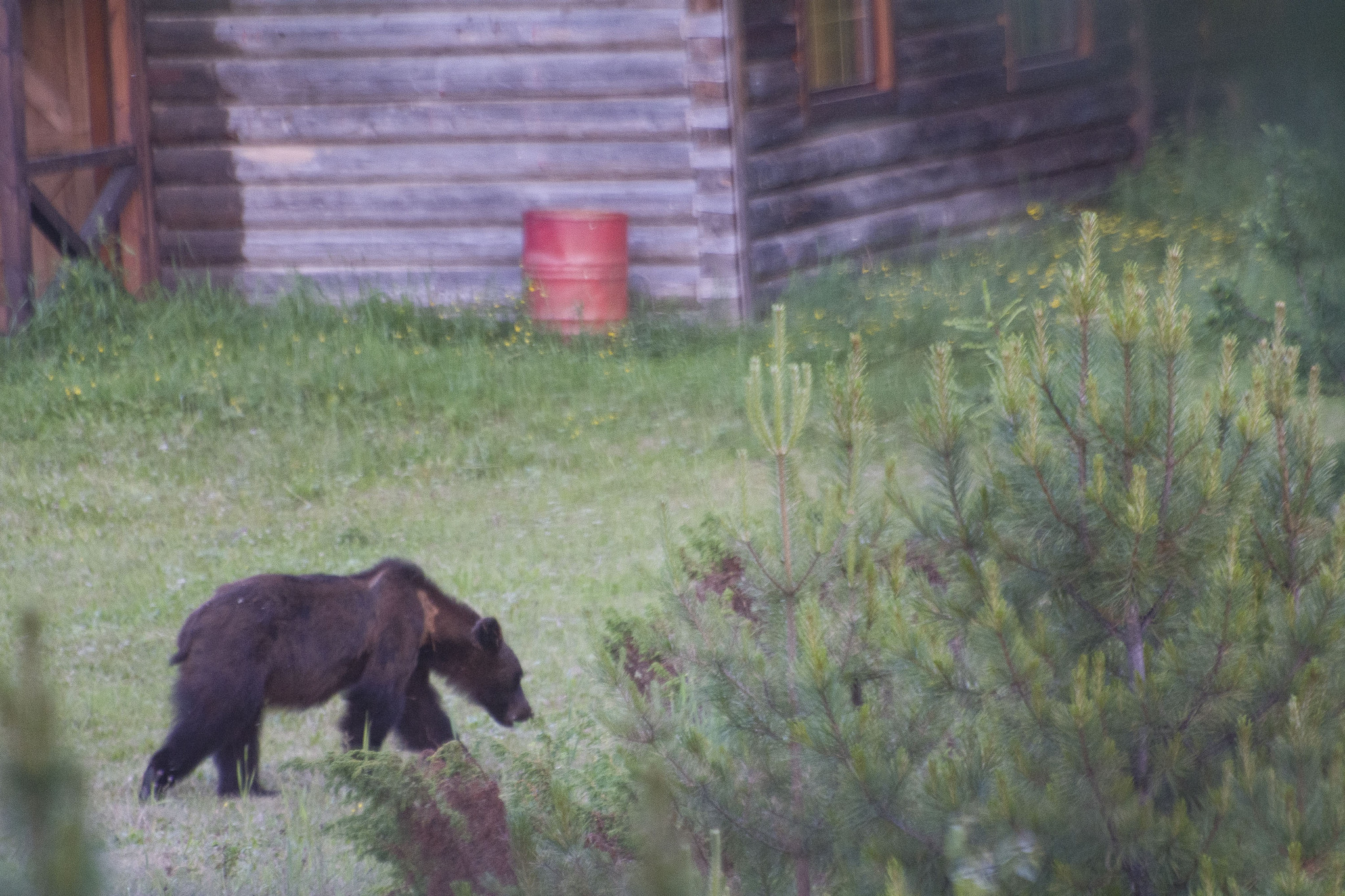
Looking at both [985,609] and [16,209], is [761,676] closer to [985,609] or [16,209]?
[985,609]

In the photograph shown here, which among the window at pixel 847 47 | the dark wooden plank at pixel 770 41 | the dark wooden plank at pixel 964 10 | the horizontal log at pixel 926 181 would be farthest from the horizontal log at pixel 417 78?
the dark wooden plank at pixel 964 10

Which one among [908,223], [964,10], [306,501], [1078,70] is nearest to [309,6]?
[306,501]

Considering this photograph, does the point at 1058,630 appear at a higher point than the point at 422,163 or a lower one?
lower

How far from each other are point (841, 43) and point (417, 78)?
3.35 metres

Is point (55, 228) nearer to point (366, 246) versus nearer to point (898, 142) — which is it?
point (366, 246)

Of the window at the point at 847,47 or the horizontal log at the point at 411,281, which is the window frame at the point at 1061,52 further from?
the window at the point at 847,47

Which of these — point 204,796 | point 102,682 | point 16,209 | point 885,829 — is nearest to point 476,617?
point 204,796

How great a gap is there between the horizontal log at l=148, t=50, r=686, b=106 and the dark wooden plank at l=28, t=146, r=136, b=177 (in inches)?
21.0

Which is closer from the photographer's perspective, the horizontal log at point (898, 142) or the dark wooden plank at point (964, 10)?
the dark wooden plank at point (964, 10)

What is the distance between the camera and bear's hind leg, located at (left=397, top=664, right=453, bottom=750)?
5.29 meters

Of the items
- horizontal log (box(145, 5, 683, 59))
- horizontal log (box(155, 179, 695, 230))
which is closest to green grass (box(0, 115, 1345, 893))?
horizontal log (box(155, 179, 695, 230))

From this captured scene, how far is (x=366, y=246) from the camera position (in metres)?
11.1

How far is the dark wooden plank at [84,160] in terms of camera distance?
397 inches

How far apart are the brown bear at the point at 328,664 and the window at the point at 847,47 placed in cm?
716
